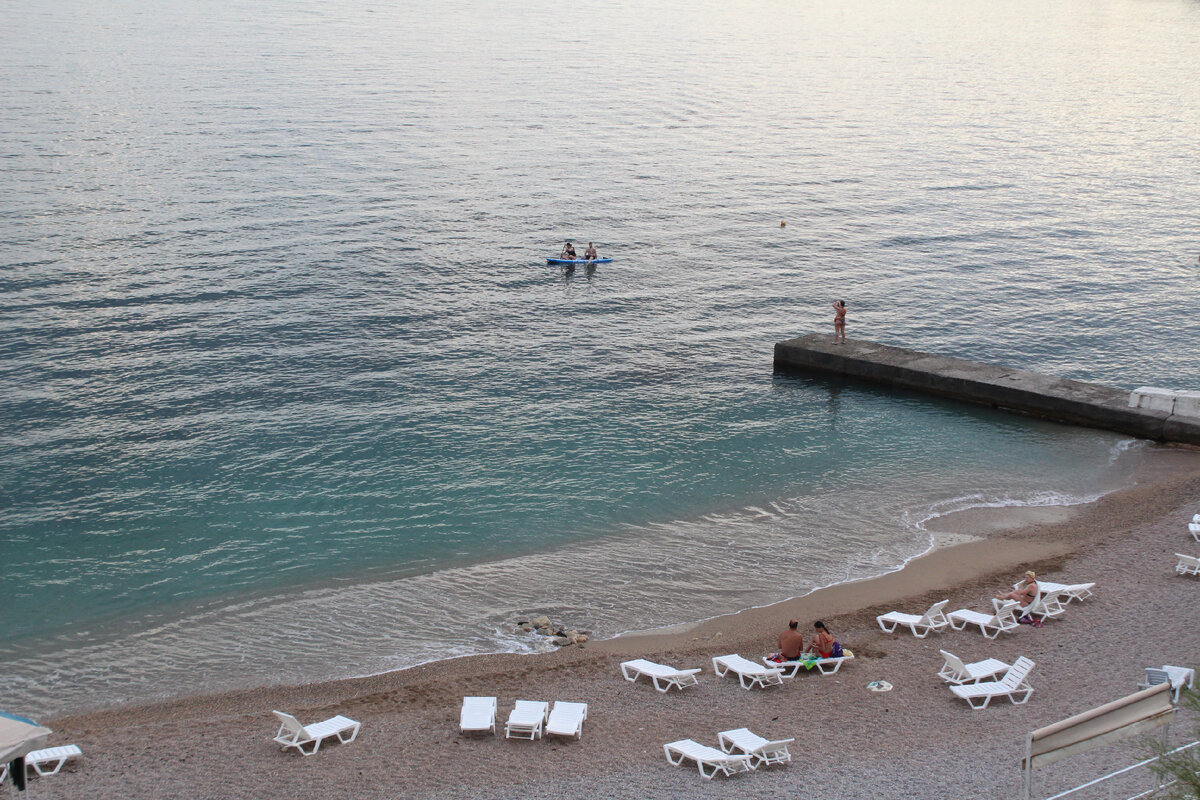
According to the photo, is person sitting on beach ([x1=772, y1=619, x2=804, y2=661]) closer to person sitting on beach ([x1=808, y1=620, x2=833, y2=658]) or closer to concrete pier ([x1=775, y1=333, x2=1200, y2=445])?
person sitting on beach ([x1=808, y1=620, x2=833, y2=658])

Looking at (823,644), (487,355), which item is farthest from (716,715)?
(487,355)

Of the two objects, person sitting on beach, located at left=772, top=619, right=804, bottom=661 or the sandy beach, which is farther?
person sitting on beach, located at left=772, top=619, right=804, bottom=661

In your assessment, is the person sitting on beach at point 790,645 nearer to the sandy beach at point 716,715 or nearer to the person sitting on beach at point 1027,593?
the sandy beach at point 716,715

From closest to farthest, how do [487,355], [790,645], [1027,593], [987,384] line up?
[790,645], [1027,593], [987,384], [487,355]

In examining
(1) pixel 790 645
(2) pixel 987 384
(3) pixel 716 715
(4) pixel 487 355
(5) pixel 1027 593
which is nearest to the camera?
(3) pixel 716 715

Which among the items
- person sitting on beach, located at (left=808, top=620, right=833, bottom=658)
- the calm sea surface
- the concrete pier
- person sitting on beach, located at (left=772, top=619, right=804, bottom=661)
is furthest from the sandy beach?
the concrete pier

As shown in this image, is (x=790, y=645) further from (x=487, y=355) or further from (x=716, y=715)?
(x=487, y=355)
